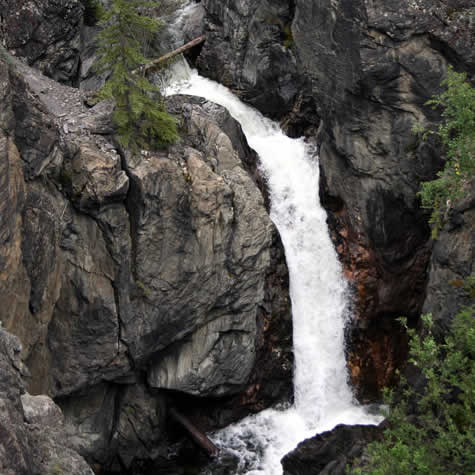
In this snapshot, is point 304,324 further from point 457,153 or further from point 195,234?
point 457,153

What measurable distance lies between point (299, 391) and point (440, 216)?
27.3 ft

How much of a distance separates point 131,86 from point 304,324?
10295mm

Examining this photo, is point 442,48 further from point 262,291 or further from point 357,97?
point 262,291

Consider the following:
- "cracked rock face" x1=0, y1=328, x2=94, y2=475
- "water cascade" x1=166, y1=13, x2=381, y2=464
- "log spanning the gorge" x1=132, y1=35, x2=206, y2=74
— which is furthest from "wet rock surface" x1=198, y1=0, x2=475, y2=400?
"cracked rock face" x1=0, y1=328, x2=94, y2=475

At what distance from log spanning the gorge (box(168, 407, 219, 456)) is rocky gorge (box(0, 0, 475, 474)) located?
34cm

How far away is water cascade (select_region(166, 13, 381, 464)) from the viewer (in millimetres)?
18547

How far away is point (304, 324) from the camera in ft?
66.6

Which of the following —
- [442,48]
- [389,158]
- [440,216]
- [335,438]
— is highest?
[442,48]

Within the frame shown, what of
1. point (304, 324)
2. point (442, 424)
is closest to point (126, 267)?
point (304, 324)

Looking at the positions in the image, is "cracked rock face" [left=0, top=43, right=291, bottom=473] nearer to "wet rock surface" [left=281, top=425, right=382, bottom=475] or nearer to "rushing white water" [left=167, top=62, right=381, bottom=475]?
"rushing white water" [left=167, top=62, right=381, bottom=475]

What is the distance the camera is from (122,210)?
16406 mm

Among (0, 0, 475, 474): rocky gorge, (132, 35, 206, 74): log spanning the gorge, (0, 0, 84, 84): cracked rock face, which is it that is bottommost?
(0, 0, 475, 474): rocky gorge

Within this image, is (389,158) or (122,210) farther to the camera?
(389,158)

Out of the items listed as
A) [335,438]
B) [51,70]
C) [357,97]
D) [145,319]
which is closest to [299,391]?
[335,438]
